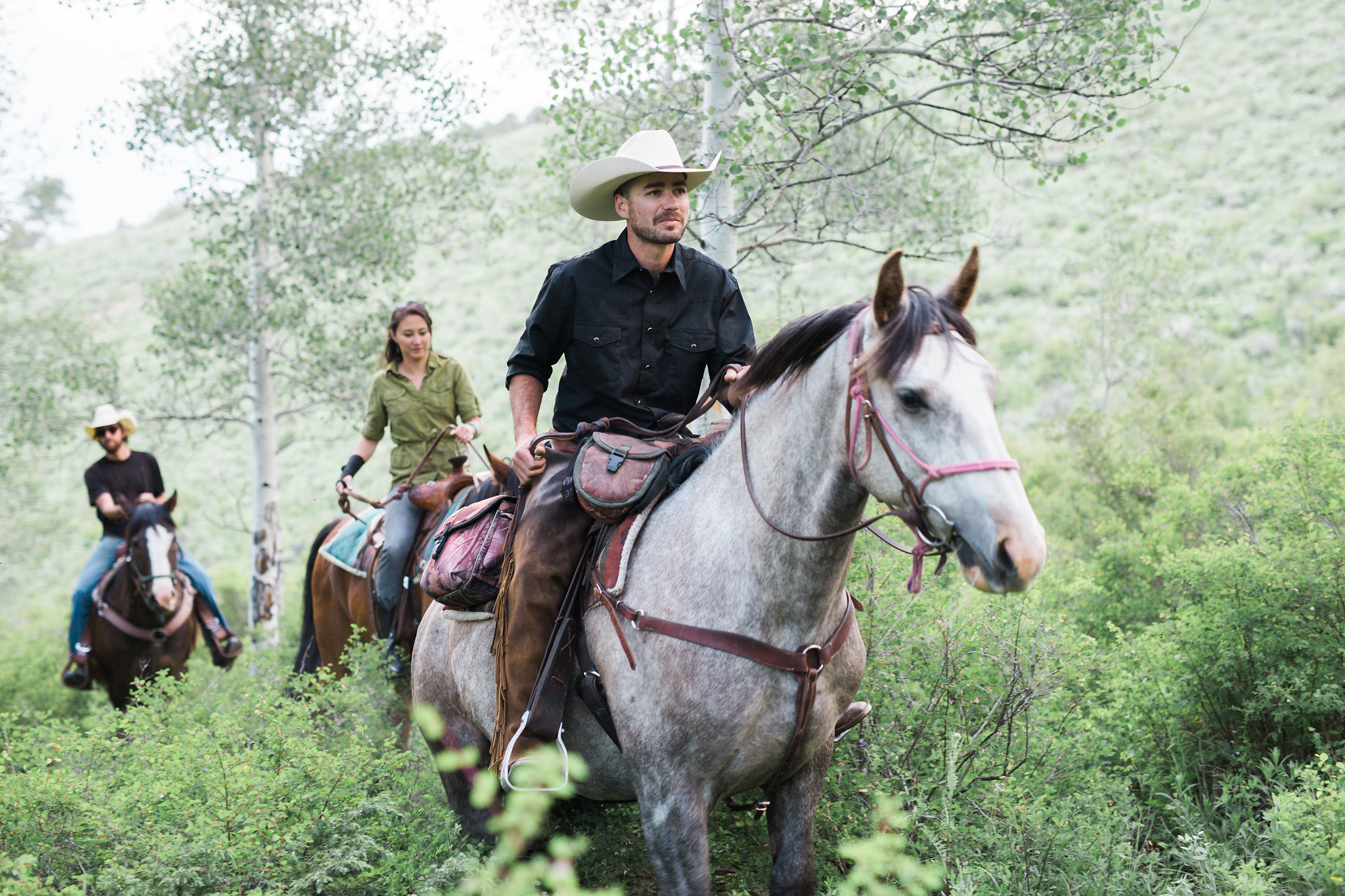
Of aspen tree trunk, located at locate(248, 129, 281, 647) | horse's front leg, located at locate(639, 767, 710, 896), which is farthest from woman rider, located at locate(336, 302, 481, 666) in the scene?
aspen tree trunk, located at locate(248, 129, 281, 647)

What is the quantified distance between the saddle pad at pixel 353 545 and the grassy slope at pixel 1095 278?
16.9ft

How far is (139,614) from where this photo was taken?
8.15 meters

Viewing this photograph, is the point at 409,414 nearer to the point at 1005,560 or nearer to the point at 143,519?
the point at 143,519

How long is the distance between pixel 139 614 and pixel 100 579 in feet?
1.88

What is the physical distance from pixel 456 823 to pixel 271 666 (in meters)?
3.96

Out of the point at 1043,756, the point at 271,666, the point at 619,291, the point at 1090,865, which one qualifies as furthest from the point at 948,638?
the point at 271,666

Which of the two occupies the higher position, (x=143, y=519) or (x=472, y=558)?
(x=472, y=558)

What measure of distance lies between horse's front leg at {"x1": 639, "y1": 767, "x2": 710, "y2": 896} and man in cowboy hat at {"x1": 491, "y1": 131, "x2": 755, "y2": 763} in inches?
27.0

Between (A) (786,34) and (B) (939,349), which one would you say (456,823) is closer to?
(B) (939,349)

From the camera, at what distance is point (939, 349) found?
2492 millimetres

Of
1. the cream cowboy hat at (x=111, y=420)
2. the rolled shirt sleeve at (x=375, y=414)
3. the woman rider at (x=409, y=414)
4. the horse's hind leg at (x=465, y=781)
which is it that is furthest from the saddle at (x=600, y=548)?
the cream cowboy hat at (x=111, y=420)

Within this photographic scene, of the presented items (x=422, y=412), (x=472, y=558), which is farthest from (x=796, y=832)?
(x=422, y=412)

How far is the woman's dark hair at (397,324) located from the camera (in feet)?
22.0

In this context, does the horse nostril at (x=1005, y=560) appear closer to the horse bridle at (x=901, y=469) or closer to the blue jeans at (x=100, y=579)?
the horse bridle at (x=901, y=469)
